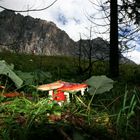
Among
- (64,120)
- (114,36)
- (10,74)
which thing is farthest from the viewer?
(114,36)

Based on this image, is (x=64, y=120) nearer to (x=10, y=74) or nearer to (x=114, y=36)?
(x=10, y=74)

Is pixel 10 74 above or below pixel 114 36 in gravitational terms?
below

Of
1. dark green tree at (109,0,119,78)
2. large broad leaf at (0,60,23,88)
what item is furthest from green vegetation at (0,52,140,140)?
dark green tree at (109,0,119,78)

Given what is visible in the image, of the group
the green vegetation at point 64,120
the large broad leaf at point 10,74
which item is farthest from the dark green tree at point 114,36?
the green vegetation at point 64,120

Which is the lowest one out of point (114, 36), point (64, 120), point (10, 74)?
point (64, 120)

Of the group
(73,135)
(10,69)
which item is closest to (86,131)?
(73,135)

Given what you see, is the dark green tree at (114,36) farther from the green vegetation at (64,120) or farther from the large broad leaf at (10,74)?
the green vegetation at (64,120)

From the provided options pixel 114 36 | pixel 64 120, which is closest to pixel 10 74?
pixel 64 120

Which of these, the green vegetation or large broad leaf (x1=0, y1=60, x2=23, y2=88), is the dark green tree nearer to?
large broad leaf (x1=0, y1=60, x2=23, y2=88)

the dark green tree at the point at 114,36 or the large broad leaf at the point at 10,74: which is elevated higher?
the dark green tree at the point at 114,36

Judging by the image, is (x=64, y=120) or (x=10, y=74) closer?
(x=64, y=120)

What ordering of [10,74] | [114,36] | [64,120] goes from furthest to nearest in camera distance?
1. [114,36]
2. [10,74]
3. [64,120]

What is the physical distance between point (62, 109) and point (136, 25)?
10.3 m

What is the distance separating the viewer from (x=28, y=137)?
2973 mm
